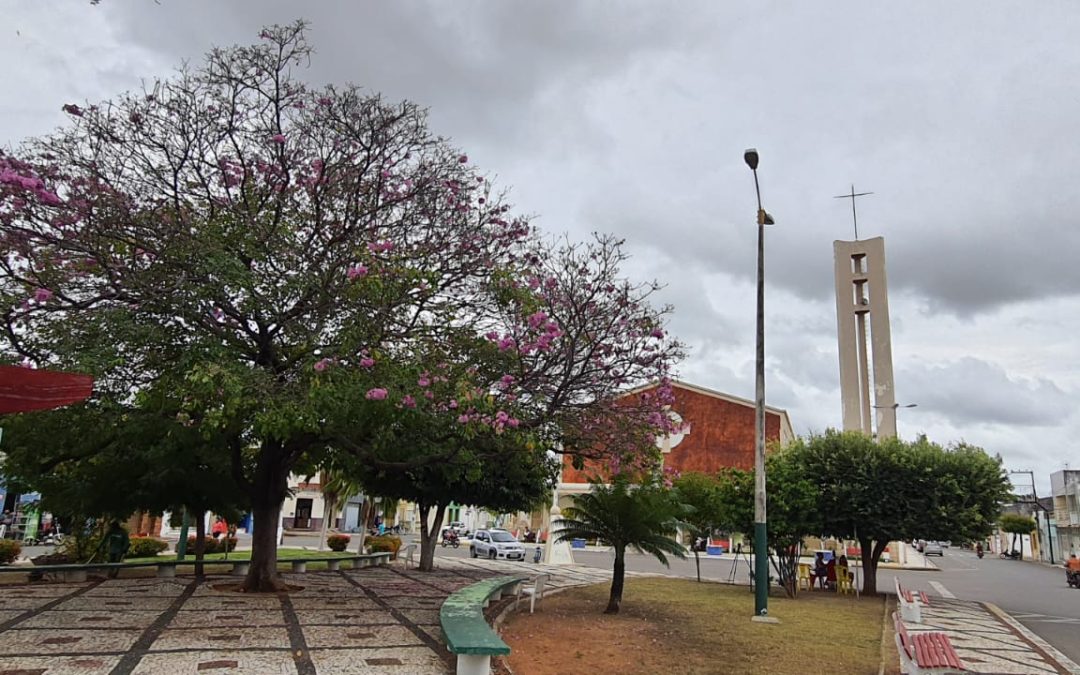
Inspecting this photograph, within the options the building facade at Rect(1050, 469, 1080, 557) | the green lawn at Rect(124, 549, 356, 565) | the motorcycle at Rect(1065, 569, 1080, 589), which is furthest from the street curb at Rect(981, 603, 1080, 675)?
the building facade at Rect(1050, 469, 1080, 557)

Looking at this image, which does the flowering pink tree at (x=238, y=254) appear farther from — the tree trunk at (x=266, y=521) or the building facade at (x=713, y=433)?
the building facade at (x=713, y=433)

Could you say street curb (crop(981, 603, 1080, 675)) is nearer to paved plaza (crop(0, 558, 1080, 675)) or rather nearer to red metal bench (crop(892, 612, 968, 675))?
paved plaza (crop(0, 558, 1080, 675))

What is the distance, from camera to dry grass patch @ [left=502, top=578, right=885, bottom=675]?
879 centimetres

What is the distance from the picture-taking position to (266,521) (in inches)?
529

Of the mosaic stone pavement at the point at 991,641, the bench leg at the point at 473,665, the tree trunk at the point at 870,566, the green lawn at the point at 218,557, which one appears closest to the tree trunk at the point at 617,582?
the mosaic stone pavement at the point at 991,641

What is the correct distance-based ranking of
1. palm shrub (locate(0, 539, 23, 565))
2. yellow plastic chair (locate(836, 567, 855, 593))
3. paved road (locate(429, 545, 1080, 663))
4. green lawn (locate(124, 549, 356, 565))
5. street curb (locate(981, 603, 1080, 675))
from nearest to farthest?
street curb (locate(981, 603, 1080, 675)), paved road (locate(429, 545, 1080, 663)), palm shrub (locate(0, 539, 23, 565)), green lawn (locate(124, 549, 356, 565)), yellow plastic chair (locate(836, 567, 855, 593))

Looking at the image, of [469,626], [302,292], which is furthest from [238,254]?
[469,626]

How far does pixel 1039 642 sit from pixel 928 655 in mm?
6942

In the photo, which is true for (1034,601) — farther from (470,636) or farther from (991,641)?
(470,636)

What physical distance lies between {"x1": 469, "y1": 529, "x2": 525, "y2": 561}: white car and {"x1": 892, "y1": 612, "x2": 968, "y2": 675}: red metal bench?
25.9 metres

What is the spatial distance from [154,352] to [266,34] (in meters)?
4.46

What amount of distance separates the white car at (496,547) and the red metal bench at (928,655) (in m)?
25.9

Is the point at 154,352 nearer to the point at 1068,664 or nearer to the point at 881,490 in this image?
the point at 1068,664

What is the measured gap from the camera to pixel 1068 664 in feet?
33.3
